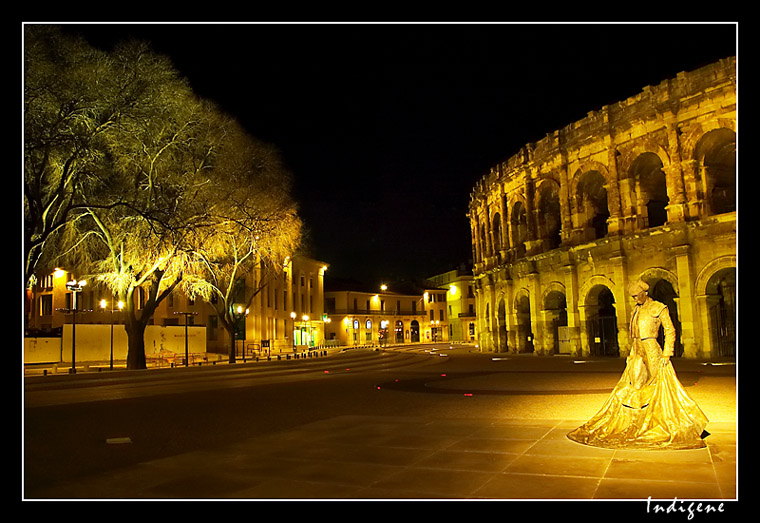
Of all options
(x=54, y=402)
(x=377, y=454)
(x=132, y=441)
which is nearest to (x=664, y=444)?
(x=377, y=454)

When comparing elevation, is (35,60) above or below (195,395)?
above

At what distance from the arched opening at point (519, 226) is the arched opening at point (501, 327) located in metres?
4.16

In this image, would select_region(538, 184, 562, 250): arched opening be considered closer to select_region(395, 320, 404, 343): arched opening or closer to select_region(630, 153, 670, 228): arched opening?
select_region(630, 153, 670, 228): arched opening

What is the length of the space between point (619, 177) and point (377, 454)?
26.9 metres

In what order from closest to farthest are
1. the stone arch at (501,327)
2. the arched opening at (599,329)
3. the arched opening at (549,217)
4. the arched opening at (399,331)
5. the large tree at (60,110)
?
the large tree at (60,110), the arched opening at (599,329), the arched opening at (549,217), the stone arch at (501,327), the arched opening at (399,331)

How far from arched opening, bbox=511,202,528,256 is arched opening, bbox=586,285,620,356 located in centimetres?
706

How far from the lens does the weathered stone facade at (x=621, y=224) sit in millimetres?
27094

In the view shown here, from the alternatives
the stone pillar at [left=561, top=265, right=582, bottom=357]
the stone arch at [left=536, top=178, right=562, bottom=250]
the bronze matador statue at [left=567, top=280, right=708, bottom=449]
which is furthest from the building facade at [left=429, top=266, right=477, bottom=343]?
the bronze matador statue at [left=567, top=280, right=708, bottom=449]

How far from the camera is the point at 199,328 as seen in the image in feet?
144

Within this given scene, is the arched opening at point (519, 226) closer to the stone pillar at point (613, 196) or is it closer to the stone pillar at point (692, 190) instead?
the stone pillar at point (613, 196)

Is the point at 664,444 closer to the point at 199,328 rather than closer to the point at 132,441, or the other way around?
the point at 132,441

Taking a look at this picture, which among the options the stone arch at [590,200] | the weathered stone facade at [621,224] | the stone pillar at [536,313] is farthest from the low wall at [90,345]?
the stone arch at [590,200]

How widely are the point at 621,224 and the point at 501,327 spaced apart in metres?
13.4

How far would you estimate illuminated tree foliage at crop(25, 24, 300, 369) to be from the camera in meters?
20.5
